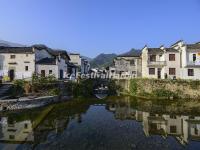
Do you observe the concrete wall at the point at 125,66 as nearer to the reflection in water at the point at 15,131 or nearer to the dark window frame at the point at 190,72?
the dark window frame at the point at 190,72

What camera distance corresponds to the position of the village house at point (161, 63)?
1948 inches

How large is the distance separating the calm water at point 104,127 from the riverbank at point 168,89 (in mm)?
6000

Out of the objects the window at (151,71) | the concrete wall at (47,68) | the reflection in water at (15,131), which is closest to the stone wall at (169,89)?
the window at (151,71)

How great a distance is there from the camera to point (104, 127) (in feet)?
78.1

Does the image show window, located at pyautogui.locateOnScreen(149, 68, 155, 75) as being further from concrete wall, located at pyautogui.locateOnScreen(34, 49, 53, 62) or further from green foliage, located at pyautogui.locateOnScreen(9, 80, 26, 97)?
green foliage, located at pyautogui.locateOnScreen(9, 80, 26, 97)

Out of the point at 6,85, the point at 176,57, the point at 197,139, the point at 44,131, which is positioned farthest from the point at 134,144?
the point at 176,57

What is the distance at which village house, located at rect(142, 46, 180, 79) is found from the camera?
49.5 meters

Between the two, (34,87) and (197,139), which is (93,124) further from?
(34,87)

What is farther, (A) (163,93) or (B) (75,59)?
(B) (75,59)

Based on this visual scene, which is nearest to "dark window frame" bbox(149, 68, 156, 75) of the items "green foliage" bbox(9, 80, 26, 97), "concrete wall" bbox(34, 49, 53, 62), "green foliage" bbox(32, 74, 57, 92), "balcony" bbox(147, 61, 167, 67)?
"balcony" bbox(147, 61, 167, 67)

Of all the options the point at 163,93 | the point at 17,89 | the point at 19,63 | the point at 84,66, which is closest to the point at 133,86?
the point at 163,93

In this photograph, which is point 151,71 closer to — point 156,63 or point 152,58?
point 156,63

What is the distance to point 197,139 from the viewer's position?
2033 cm

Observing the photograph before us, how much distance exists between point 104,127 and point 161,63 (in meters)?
30.6
